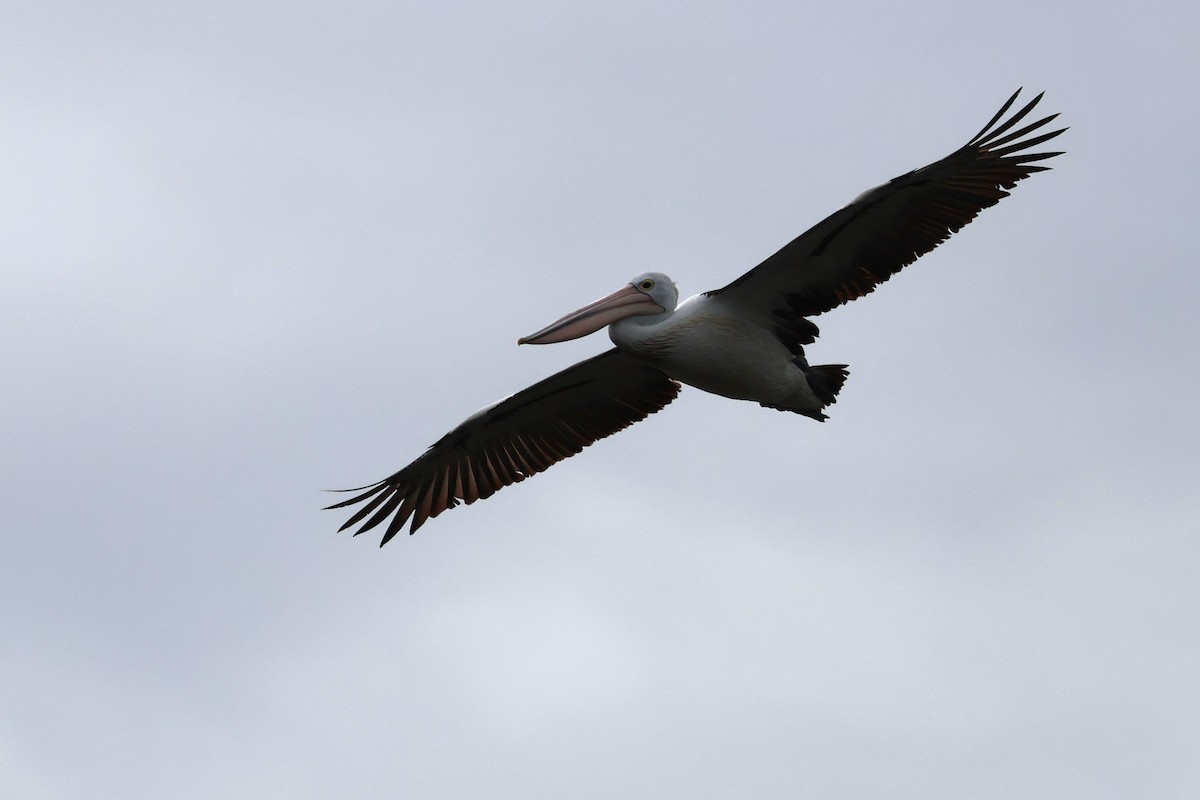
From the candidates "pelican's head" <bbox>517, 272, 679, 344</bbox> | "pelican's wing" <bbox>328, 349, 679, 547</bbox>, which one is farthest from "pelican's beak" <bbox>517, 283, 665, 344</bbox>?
"pelican's wing" <bbox>328, 349, 679, 547</bbox>

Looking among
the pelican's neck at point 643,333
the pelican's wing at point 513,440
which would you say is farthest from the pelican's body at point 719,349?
the pelican's wing at point 513,440

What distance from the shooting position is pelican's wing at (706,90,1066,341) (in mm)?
15375

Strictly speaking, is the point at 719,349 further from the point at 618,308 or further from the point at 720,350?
the point at 618,308

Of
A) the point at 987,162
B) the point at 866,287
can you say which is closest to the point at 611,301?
the point at 866,287

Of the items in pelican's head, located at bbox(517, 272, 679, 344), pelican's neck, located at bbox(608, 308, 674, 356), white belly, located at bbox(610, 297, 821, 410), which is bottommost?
white belly, located at bbox(610, 297, 821, 410)

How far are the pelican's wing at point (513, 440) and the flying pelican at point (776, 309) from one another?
2 centimetres

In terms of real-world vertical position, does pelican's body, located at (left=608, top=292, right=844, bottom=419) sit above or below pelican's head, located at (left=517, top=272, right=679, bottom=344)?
below

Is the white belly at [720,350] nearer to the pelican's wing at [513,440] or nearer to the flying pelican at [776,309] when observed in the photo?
the flying pelican at [776,309]

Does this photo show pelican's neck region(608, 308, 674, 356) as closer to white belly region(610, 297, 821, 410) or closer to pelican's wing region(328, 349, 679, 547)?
white belly region(610, 297, 821, 410)

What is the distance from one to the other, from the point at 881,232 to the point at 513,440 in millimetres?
4353

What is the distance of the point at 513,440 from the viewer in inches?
715

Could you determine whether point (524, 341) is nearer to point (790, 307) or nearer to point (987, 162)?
point (790, 307)

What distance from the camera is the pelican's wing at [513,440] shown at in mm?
17672

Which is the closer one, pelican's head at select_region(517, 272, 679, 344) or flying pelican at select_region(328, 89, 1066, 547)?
flying pelican at select_region(328, 89, 1066, 547)
